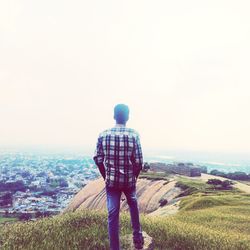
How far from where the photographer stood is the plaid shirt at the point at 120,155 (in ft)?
26.2

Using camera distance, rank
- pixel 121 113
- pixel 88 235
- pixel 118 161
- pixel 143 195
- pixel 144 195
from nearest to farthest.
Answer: pixel 118 161 < pixel 121 113 < pixel 88 235 < pixel 144 195 < pixel 143 195

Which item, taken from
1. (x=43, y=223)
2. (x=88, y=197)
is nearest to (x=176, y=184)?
(x=88, y=197)

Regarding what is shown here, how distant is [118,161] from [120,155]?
5.2 inches

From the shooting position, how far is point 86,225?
11.5 m

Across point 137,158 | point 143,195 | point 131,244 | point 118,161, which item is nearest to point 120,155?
point 118,161

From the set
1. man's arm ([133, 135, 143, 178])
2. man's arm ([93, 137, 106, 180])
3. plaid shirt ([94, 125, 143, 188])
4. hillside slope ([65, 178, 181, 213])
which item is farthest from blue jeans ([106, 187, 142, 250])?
hillside slope ([65, 178, 181, 213])

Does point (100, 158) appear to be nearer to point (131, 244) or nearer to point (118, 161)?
point (118, 161)

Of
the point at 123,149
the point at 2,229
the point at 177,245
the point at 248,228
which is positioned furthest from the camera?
the point at 248,228

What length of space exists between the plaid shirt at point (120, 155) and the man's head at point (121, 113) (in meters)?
0.17

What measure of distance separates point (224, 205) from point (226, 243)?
13.2 meters

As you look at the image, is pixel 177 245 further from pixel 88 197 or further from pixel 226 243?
pixel 88 197

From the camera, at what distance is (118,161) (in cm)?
803

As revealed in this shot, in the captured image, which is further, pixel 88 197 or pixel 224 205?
pixel 88 197

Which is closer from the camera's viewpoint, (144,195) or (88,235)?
(88,235)
